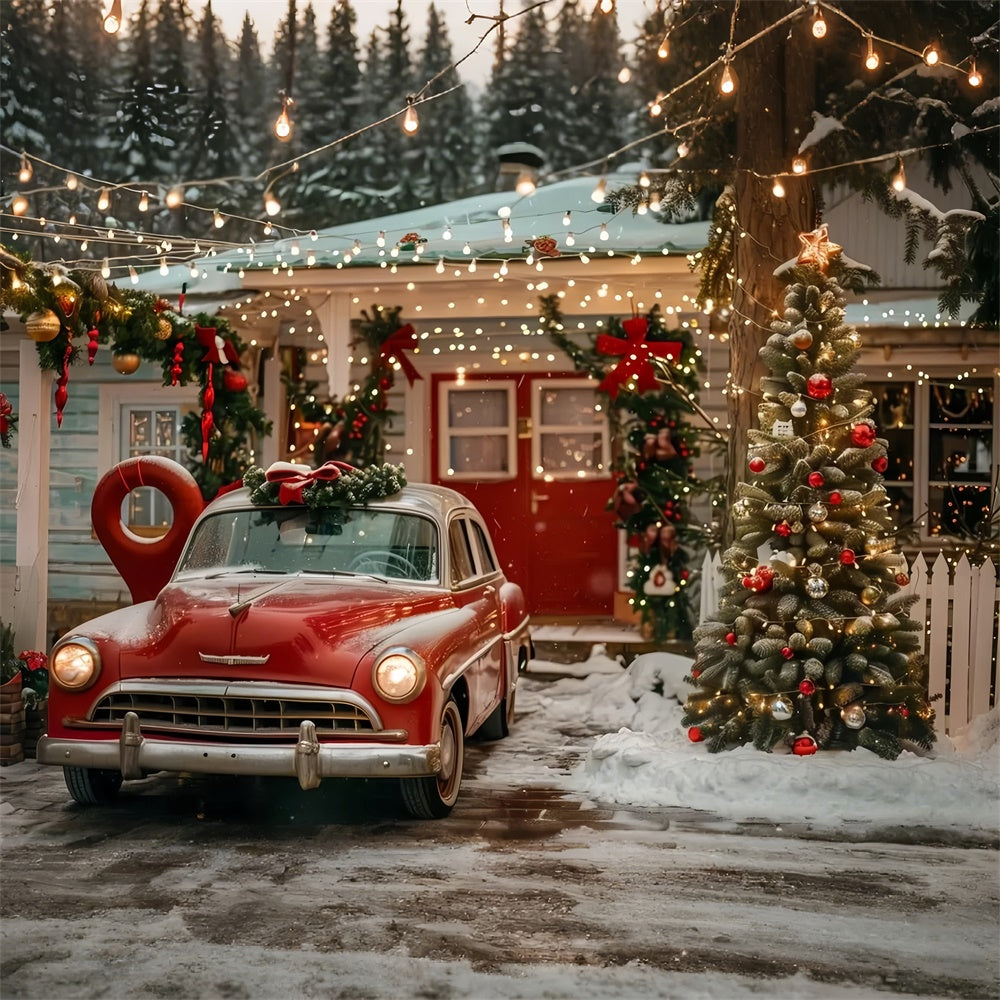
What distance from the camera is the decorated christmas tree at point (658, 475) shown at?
1123 centimetres

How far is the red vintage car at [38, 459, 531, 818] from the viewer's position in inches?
226

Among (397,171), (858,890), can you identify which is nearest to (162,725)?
(858,890)

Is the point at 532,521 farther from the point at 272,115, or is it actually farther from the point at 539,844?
the point at 272,115

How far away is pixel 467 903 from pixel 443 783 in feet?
4.73

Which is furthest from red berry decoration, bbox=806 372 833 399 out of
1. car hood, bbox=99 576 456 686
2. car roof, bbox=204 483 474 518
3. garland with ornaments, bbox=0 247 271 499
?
garland with ornaments, bbox=0 247 271 499

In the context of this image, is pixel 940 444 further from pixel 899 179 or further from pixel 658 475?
pixel 899 179

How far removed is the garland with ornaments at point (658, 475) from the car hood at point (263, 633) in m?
5.13

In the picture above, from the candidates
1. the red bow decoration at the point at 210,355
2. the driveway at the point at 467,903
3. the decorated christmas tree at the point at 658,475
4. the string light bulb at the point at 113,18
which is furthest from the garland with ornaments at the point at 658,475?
the string light bulb at the point at 113,18

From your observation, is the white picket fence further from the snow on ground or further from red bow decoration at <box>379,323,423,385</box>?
red bow decoration at <box>379,323,423,385</box>

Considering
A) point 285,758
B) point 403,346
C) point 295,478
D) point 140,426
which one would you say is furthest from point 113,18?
point 140,426

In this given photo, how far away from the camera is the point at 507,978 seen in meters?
4.11

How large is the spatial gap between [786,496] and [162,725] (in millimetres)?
3789

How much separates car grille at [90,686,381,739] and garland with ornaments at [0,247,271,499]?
2259 mm

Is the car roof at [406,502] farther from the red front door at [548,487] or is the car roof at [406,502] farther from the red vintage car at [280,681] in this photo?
the red front door at [548,487]
